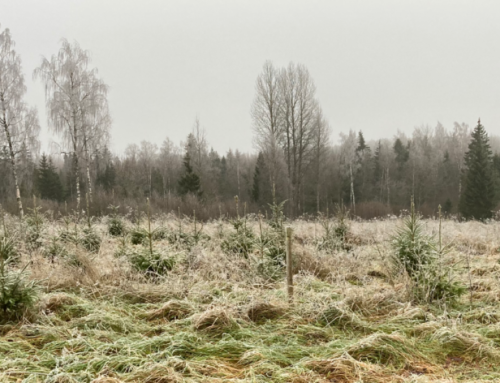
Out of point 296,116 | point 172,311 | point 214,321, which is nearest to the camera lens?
point 214,321

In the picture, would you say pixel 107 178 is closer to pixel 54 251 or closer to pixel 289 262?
pixel 54 251

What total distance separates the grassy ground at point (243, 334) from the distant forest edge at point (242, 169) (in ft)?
9.69

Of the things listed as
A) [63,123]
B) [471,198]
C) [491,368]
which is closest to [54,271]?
[491,368]

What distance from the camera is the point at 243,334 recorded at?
131 inches

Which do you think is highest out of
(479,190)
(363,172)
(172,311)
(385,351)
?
(363,172)

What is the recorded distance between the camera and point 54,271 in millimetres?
5129

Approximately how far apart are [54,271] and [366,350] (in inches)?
182

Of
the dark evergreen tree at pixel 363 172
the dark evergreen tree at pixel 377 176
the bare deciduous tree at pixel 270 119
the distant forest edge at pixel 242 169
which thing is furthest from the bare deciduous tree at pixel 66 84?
the dark evergreen tree at pixel 377 176

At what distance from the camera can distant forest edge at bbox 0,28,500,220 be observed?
17844mm

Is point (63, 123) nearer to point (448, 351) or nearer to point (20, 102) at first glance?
point (20, 102)

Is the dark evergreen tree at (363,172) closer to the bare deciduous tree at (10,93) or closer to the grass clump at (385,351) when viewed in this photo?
the bare deciduous tree at (10,93)

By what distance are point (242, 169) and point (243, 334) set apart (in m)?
41.2

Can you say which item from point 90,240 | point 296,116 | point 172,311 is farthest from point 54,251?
point 296,116

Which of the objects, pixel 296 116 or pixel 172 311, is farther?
pixel 296 116
